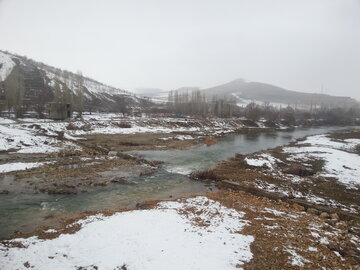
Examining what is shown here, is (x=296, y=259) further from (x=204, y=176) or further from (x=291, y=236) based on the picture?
(x=204, y=176)

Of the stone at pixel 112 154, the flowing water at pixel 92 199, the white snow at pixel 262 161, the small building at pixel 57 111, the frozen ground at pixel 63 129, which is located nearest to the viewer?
the flowing water at pixel 92 199

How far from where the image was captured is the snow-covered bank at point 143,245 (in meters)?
9.66

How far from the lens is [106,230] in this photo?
476 inches

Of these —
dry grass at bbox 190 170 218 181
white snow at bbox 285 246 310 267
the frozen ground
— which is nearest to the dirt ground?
white snow at bbox 285 246 310 267

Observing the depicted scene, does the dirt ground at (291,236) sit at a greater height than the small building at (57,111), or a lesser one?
lesser

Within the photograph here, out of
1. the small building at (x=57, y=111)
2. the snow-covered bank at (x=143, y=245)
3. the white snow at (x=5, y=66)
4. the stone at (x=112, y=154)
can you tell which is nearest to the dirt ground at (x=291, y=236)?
the snow-covered bank at (x=143, y=245)

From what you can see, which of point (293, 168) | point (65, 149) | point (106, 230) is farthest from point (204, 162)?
point (106, 230)

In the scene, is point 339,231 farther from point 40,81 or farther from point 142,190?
point 40,81

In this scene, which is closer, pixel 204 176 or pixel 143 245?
pixel 143 245

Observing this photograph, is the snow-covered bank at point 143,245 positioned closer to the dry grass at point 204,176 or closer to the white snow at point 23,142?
the dry grass at point 204,176

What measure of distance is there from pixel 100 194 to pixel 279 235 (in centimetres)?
1226

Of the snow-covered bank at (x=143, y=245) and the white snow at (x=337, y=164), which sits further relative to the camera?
the white snow at (x=337, y=164)

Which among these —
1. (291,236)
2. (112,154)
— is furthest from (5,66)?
(291,236)

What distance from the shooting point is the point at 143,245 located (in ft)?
35.8
